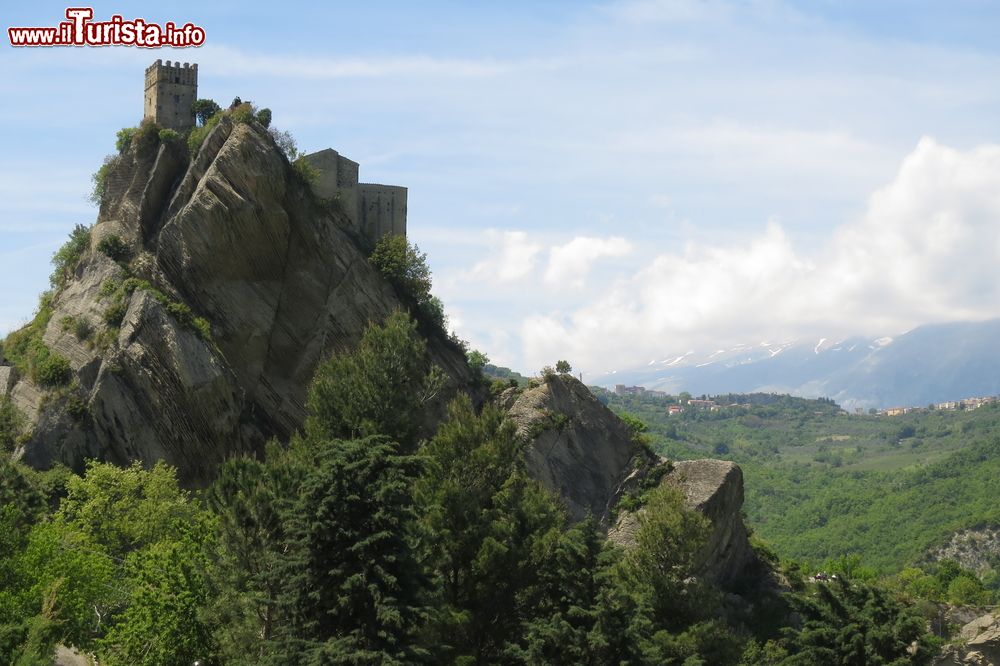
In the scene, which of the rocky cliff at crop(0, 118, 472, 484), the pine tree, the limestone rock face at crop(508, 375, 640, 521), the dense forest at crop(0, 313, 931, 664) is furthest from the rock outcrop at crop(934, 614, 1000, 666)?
the rocky cliff at crop(0, 118, 472, 484)

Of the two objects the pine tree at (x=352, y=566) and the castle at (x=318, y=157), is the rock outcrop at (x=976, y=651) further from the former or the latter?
the castle at (x=318, y=157)

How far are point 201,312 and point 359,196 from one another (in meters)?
13.1

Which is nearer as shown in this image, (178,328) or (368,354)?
(368,354)

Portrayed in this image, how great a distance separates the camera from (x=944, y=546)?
506 feet

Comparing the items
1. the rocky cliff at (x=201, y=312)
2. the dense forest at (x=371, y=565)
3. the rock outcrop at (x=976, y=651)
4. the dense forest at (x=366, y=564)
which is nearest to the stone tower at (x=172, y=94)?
the rocky cliff at (x=201, y=312)

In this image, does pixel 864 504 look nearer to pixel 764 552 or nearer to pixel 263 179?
pixel 764 552

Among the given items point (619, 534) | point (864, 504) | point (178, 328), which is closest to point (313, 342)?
point (178, 328)

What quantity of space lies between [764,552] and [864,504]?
116536mm

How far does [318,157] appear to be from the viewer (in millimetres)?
75688

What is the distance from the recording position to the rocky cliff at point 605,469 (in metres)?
71.2

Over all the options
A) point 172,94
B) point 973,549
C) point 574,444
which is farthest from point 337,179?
point 973,549

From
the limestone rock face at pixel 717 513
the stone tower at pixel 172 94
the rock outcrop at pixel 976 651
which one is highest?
the stone tower at pixel 172 94

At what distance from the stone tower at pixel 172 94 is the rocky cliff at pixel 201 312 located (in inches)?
90.4

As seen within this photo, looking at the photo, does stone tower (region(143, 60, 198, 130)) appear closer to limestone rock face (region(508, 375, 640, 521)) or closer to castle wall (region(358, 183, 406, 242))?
castle wall (region(358, 183, 406, 242))
